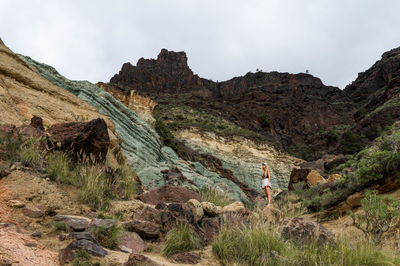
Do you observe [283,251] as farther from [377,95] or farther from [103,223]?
[377,95]

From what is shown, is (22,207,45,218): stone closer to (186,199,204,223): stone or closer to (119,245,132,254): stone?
(119,245,132,254): stone

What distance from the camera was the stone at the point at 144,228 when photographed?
12.9ft

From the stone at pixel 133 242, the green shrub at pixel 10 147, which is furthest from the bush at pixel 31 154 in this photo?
the stone at pixel 133 242

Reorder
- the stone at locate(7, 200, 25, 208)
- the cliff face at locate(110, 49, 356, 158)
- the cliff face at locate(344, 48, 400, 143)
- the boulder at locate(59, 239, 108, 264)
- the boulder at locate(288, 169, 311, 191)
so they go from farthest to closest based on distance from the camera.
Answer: the cliff face at locate(110, 49, 356, 158) → the cliff face at locate(344, 48, 400, 143) → the boulder at locate(288, 169, 311, 191) → the stone at locate(7, 200, 25, 208) → the boulder at locate(59, 239, 108, 264)

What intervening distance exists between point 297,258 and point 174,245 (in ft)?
4.78

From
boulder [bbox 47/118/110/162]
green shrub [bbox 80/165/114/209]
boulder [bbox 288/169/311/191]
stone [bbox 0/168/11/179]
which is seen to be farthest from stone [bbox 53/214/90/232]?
boulder [bbox 288/169/311/191]

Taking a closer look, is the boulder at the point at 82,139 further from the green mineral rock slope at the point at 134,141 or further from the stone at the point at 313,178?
the stone at the point at 313,178

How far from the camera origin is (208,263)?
3.36m

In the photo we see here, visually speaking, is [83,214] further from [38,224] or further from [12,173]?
[12,173]

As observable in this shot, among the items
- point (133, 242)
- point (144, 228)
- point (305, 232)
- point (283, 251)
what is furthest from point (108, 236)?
point (305, 232)

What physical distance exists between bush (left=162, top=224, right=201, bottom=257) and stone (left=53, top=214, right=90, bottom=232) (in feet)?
3.30

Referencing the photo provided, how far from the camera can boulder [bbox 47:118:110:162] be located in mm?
5702

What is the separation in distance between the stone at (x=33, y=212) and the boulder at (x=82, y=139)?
1988mm

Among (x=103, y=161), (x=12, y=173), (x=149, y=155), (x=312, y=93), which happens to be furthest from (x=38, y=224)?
(x=312, y=93)
